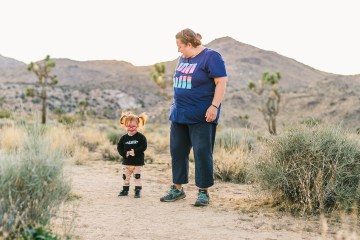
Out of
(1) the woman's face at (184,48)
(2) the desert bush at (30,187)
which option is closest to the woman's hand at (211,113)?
(1) the woman's face at (184,48)

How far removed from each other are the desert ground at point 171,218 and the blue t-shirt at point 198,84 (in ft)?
3.72

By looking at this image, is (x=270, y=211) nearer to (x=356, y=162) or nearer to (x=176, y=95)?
(x=356, y=162)

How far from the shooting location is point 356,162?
239 inches

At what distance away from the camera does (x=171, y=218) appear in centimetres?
560

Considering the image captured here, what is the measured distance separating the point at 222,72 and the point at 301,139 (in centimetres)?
125

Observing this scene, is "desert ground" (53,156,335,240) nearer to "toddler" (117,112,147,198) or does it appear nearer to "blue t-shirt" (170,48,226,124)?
"toddler" (117,112,147,198)

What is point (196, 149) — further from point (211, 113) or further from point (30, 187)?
point (30, 187)

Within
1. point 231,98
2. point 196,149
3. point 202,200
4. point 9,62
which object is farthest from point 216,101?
point 9,62

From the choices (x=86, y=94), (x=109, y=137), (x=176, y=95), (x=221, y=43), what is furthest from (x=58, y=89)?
(x=221, y=43)

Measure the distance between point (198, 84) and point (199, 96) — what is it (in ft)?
0.49

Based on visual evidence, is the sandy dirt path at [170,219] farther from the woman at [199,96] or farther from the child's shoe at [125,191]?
the woman at [199,96]

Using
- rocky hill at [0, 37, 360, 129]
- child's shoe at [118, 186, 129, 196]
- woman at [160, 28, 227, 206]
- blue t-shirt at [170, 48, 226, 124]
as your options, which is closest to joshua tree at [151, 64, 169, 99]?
rocky hill at [0, 37, 360, 129]

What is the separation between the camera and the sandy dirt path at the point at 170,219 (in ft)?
16.0

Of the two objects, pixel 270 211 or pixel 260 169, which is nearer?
pixel 270 211
